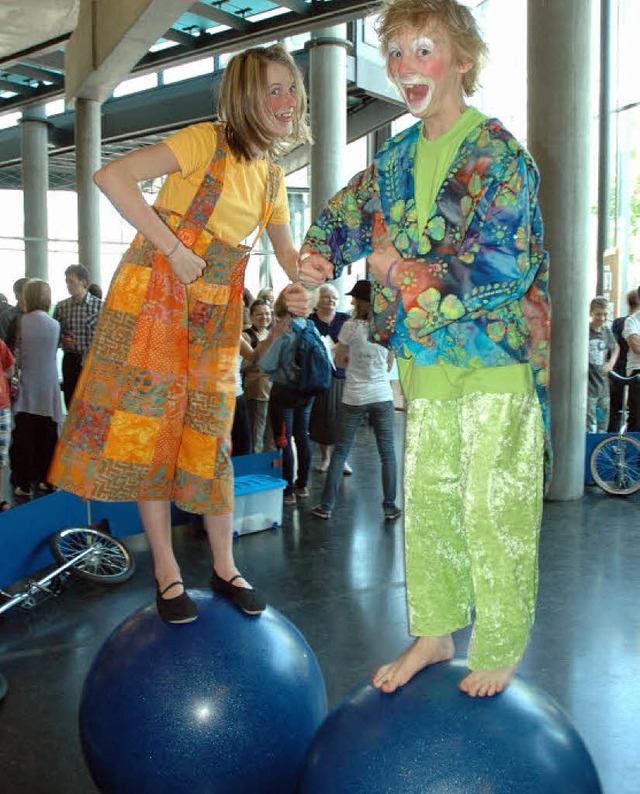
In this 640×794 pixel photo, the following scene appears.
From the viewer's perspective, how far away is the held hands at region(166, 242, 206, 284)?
2289 millimetres

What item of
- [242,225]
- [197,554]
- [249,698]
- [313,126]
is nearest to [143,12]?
[313,126]

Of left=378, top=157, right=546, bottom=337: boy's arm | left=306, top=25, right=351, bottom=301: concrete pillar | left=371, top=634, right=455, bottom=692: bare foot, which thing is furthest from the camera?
left=306, top=25, right=351, bottom=301: concrete pillar

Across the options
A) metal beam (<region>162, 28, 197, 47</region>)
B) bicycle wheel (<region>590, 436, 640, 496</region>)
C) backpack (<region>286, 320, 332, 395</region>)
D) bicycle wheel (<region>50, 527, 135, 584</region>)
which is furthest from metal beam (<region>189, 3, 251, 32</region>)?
bicycle wheel (<region>50, 527, 135, 584</region>)

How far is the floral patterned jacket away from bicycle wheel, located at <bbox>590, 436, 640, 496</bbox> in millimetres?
5857

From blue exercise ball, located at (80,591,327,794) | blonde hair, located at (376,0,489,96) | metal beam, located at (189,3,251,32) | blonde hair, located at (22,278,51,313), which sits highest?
metal beam, located at (189,3,251,32)

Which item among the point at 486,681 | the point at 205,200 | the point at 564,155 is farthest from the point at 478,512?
the point at 564,155

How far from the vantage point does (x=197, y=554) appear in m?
5.86

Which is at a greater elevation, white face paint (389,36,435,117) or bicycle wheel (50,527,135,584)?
white face paint (389,36,435,117)

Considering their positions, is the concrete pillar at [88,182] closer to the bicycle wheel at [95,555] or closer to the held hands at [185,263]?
the bicycle wheel at [95,555]

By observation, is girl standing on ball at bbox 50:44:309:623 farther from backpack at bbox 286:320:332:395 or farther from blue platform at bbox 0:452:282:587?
backpack at bbox 286:320:332:395

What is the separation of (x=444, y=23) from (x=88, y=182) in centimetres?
1358

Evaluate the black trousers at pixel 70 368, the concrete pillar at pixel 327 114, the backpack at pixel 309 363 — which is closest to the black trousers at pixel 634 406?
the backpack at pixel 309 363

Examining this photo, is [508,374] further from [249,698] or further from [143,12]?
[143,12]

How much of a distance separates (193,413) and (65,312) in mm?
5072
